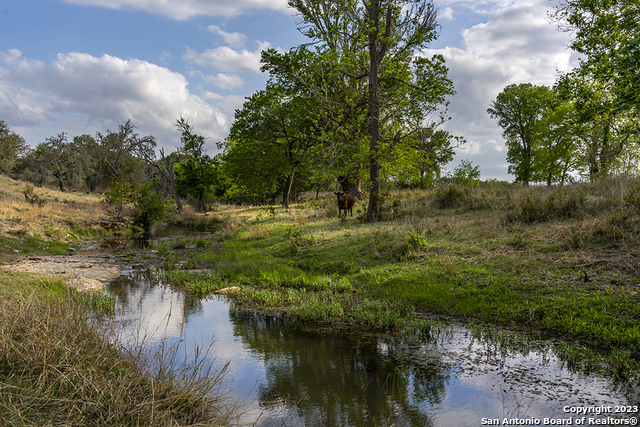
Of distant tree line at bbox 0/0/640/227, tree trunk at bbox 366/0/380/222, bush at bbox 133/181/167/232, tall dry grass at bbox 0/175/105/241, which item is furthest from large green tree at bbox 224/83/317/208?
tree trunk at bbox 366/0/380/222

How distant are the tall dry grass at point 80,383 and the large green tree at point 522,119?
1886 inches

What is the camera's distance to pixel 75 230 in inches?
929

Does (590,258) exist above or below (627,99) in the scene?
below

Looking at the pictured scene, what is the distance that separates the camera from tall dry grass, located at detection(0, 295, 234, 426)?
138 inches

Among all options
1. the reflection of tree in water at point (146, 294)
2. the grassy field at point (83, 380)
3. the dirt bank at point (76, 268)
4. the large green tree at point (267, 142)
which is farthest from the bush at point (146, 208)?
the grassy field at point (83, 380)

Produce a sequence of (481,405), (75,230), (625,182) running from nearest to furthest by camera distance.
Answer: (481,405) → (625,182) → (75,230)

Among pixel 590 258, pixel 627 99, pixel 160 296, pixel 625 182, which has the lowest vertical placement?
pixel 160 296

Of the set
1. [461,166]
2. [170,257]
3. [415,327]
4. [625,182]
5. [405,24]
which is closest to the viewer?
[415,327]

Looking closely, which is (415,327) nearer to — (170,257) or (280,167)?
(170,257)

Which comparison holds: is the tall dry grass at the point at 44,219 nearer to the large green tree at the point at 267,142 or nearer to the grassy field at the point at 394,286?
the grassy field at the point at 394,286

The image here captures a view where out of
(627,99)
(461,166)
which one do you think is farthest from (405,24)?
(461,166)

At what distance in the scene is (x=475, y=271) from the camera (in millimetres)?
9250

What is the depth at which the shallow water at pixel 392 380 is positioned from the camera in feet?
14.8

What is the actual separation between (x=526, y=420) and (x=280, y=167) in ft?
108
